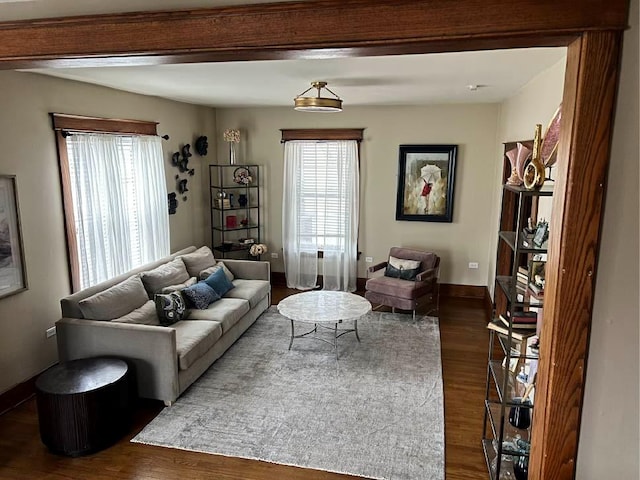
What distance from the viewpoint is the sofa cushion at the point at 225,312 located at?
442 cm

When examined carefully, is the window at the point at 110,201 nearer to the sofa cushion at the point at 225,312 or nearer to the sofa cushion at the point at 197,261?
the sofa cushion at the point at 197,261

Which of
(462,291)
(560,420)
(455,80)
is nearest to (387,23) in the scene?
(560,420)

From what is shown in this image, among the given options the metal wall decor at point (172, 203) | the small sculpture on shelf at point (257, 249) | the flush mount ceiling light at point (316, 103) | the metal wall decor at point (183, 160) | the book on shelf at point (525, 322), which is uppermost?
the flush mount ceiling light at point (316, 103)

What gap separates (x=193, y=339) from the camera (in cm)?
390

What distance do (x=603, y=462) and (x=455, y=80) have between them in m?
3.34

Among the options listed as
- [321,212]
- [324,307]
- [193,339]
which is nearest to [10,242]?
[193,339]

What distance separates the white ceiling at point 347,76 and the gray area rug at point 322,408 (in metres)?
2.65

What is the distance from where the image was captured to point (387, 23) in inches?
58.7

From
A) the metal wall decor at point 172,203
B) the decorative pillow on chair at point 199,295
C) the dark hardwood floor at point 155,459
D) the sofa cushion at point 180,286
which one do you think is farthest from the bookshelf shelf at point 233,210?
the dark hardwood floor at point 155,459

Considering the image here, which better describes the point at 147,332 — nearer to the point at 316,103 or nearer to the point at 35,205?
the point at 35,205

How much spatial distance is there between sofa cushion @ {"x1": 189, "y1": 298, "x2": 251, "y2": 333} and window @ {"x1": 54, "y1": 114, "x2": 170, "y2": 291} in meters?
1.05

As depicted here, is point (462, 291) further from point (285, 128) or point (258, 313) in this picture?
point (285, 128)

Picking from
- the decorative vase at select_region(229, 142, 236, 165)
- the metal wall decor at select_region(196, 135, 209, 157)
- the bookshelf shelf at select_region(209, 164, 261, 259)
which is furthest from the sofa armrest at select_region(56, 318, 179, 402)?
the decorative vase at select_region(229, 142, 236, 165)

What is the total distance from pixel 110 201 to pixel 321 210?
2.98m
